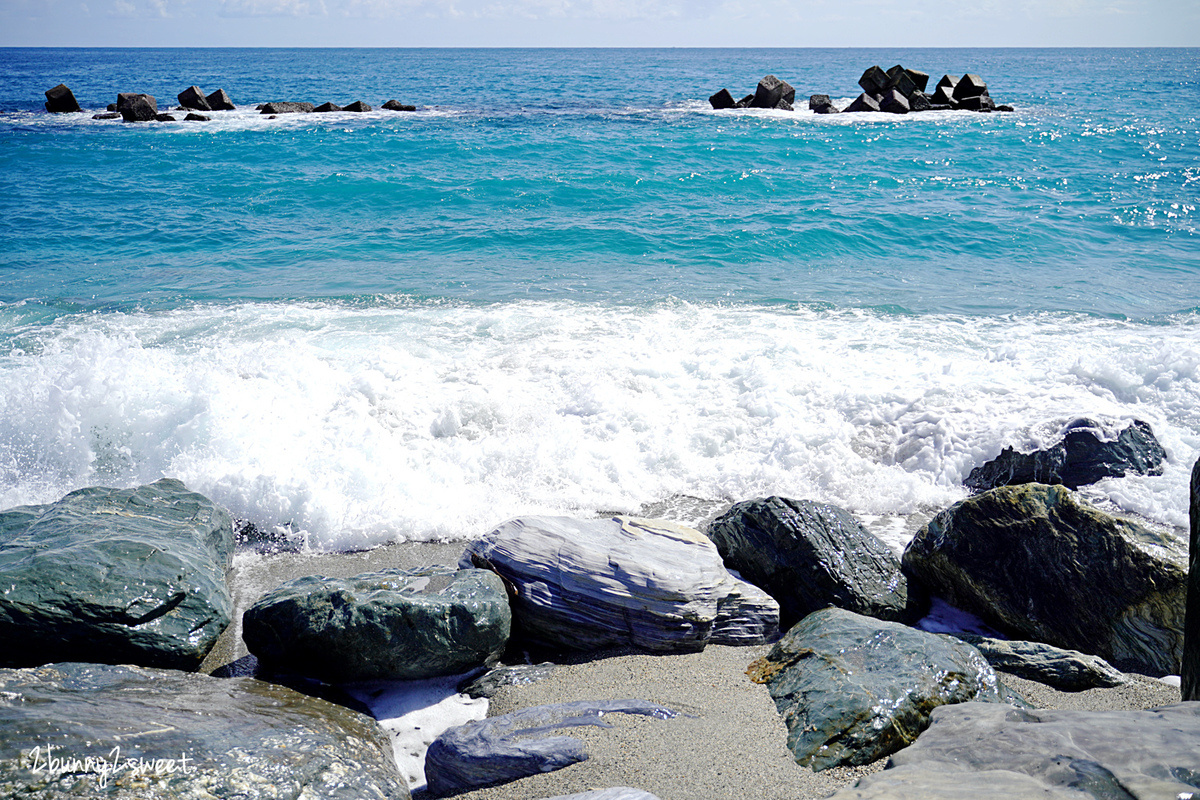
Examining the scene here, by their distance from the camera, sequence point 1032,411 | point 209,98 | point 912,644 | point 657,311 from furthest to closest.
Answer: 1. point 209,98
2. point 657,311
3. point 1032,411
4. point 912,644

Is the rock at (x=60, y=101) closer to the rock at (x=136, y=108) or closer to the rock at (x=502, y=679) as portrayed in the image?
the rock at (x=136, y=108)

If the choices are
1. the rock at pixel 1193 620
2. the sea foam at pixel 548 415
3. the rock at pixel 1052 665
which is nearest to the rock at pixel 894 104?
the sea foam at pixel 548 415

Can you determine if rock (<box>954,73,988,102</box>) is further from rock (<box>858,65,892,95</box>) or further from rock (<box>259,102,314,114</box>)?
rock (<box>259,102,314,114</box>)

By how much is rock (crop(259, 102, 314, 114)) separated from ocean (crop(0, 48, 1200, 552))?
1047 centimetres

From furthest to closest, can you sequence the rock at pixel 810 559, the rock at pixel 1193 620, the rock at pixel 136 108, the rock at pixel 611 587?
the rock at pixel 136 108
the rock at pixel 810 559
the rock at pixel 611 587
the rock at pixel 1193 620

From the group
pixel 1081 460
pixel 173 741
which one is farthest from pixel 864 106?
pixel 173 741

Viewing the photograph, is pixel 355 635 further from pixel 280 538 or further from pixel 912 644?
pixel 912 644

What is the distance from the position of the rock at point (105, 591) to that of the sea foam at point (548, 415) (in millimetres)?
1170

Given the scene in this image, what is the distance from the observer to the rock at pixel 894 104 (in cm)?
2956

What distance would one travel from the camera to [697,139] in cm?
2114

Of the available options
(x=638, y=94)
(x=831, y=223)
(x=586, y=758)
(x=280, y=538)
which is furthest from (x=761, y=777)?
(x=638, y=94)

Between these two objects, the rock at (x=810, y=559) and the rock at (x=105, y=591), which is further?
the rock at (x=810, y=559)

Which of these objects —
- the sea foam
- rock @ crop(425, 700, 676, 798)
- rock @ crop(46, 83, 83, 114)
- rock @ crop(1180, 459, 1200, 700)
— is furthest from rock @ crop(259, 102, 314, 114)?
rock @ crop(1180, 459, 1200, 700)

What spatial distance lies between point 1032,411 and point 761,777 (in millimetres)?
4800
